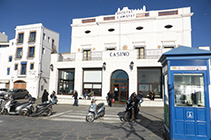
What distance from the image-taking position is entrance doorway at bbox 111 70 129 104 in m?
14.9

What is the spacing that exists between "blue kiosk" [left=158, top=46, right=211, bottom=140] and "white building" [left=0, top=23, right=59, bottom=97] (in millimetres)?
23410

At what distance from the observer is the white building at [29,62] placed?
79.0 ft

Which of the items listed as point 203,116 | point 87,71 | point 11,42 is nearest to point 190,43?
point 87,71

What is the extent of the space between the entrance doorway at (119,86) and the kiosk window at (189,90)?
1016 cm

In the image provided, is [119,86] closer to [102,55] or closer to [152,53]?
[102,55]

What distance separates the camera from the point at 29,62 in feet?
81.0

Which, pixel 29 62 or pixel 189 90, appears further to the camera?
pixel 29 62

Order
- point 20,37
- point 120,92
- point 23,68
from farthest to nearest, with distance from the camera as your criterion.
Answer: point 20,37, point 23,68, point 120,92

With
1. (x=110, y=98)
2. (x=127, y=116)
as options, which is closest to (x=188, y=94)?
(x=127, y=116)

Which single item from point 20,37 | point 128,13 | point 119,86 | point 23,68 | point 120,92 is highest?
point 128,13

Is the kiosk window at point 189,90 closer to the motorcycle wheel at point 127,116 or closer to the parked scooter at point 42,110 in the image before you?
the motorcycle wheel at point 127,116

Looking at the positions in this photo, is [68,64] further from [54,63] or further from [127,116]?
[127,116]

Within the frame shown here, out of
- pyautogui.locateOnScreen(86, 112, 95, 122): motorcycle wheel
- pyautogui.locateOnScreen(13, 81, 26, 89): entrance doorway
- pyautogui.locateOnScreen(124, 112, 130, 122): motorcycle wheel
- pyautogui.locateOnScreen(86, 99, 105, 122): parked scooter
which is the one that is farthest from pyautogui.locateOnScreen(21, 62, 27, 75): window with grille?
pyautogui.locateOnScreen(124, 112, 130, 122): motorcycle wheel

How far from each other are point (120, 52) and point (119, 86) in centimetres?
393
